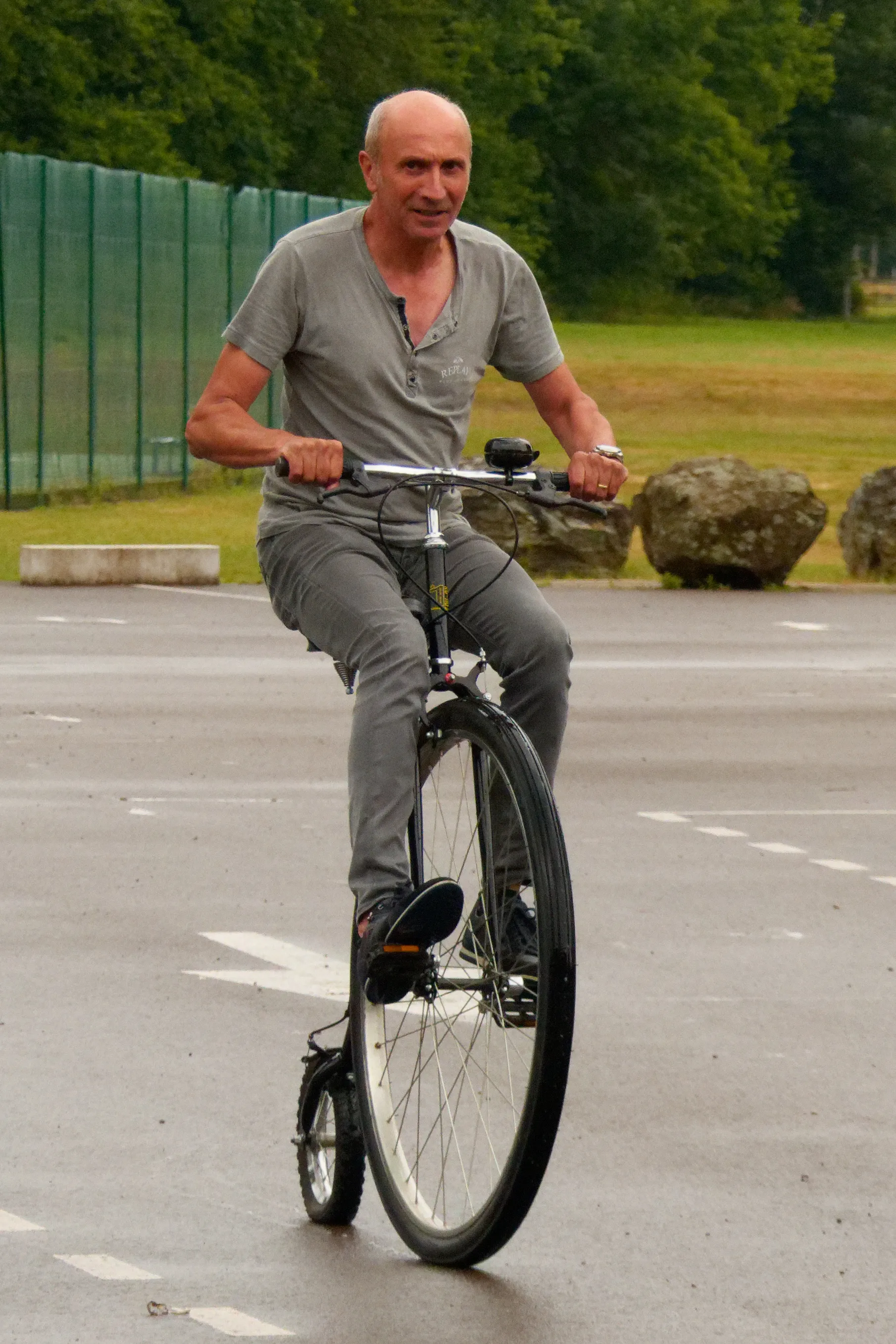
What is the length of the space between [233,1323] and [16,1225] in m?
0.66

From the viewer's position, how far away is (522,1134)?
478cm

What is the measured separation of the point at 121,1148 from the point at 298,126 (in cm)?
7863

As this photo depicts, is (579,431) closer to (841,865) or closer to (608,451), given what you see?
(608,451)

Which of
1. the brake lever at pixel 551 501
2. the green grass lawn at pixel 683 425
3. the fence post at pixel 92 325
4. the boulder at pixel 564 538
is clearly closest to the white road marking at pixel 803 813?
the brake lever at pixel 551 501

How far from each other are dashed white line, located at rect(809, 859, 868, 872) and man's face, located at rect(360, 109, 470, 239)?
14.8 feet

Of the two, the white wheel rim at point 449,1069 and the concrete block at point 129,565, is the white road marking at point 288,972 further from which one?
the concrete block at point 129,565

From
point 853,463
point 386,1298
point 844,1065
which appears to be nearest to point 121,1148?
point 386,1298

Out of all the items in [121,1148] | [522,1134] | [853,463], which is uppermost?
[522,1134]

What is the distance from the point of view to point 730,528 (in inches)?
822

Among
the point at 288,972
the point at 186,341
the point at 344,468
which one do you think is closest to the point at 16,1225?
the point at 344,468

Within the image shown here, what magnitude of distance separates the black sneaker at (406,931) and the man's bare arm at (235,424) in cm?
68

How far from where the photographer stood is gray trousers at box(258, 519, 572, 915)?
5164 millimetres

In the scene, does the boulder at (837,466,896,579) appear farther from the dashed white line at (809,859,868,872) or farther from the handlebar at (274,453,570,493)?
the handlebar at (274,453,570,493)

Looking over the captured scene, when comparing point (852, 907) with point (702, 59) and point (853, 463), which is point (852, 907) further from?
point (702, 59)
